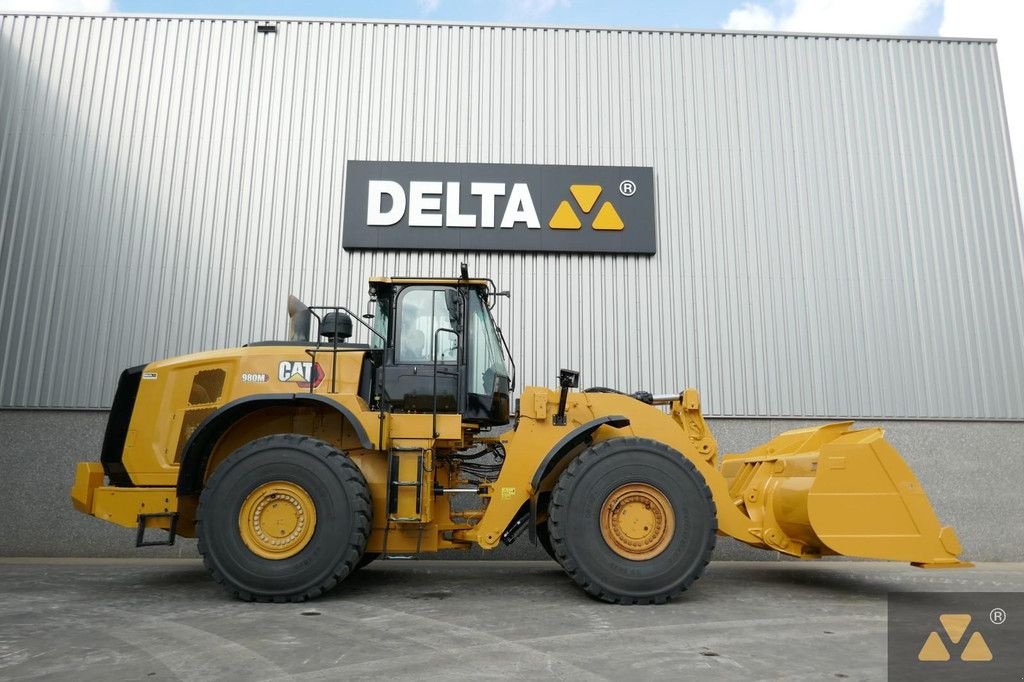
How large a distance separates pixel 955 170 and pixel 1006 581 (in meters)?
6.68

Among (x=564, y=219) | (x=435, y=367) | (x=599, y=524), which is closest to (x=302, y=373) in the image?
(x=435, y=367)

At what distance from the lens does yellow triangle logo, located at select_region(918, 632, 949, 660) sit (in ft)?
14.5

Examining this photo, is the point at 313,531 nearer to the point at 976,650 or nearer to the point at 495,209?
the point at 976,650

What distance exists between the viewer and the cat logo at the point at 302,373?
6.68 meters

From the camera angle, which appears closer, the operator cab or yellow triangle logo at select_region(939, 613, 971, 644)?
yellow triangle logo at select_region(939, 613, 971, 644)

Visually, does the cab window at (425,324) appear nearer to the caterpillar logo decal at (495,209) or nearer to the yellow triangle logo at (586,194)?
the caterpillar logo decal at (495,209)

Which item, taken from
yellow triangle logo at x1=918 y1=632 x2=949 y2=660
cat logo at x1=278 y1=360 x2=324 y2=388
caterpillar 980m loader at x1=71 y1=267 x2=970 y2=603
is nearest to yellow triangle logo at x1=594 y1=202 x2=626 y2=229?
caterpillar 980m loader at x1=71 y1=267 x2=970 y2=603

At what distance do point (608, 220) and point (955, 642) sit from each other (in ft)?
23.8

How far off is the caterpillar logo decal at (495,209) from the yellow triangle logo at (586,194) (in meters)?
0.02

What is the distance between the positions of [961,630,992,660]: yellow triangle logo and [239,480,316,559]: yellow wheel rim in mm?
5061

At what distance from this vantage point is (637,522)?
612cm

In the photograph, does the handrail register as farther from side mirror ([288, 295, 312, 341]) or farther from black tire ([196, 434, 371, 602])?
side mirror ([288, 295, 312, 341])

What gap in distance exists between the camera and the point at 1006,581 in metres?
7.83

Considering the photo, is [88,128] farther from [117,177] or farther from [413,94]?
[413,94]
